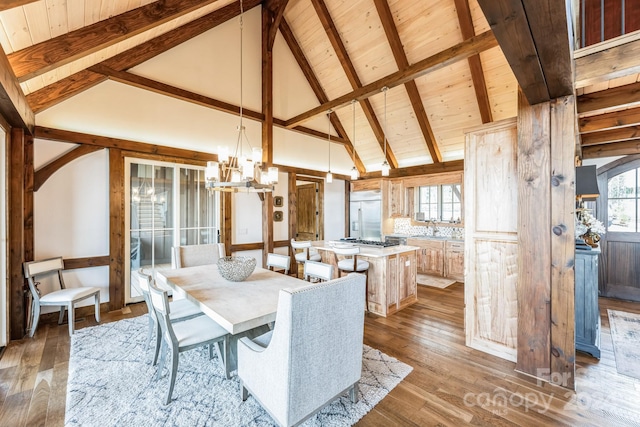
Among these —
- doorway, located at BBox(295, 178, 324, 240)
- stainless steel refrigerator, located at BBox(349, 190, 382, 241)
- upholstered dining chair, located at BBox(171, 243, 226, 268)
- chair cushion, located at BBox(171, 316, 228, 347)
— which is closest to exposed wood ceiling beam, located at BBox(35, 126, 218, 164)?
upholstered dining chair, located at BBox(171, 243, 226, 268)

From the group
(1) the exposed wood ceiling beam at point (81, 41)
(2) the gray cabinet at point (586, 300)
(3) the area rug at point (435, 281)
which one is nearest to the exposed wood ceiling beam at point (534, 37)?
(2) the gray cabinet at point (586, 300)

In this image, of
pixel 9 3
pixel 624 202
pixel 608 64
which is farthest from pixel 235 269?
pixel 624 202

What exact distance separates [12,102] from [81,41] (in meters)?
0.79

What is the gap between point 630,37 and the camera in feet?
6.40

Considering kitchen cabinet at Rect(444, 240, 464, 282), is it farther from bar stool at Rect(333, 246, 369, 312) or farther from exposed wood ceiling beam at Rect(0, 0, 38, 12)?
exposed wood ceiling beam at Rect(0, 0, 38, 12)

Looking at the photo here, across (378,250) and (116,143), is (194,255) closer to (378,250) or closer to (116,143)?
(116,143)

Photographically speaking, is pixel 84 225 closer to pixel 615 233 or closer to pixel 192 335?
pixel 192 335

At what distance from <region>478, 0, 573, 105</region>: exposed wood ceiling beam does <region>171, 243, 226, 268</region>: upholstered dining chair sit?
372cm

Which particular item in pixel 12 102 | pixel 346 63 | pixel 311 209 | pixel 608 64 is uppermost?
pixel 346 63

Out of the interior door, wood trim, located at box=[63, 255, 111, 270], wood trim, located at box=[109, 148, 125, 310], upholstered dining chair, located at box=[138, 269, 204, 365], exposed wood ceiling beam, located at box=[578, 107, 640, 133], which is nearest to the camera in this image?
upholstered dining chair, located at box=[138, 269, 204, 365]

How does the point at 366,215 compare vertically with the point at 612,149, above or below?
below

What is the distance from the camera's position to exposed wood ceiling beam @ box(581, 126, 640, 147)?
3920mm

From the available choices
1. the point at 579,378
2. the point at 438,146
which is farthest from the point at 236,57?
the point at 579,378

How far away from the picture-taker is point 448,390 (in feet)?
7.23
